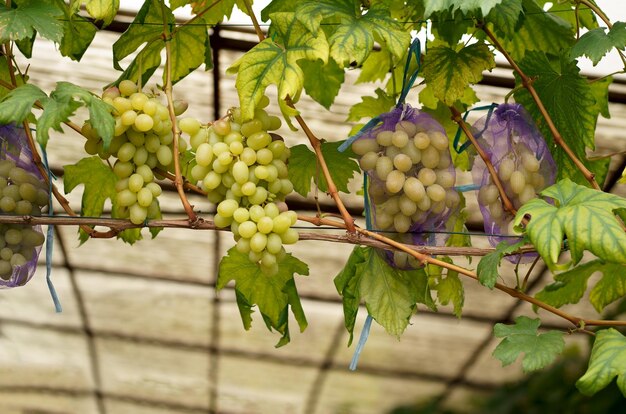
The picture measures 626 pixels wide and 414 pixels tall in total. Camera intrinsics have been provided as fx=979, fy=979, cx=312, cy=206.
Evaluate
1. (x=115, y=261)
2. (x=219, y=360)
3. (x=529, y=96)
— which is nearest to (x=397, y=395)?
(x=219, y=360)

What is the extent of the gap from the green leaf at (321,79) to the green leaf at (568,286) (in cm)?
55

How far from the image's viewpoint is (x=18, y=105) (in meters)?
1.33

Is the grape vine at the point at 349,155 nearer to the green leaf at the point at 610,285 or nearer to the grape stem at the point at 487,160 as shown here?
the grape stem at the point at 487,160

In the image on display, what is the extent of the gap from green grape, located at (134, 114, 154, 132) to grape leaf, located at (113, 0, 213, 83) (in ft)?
0.31

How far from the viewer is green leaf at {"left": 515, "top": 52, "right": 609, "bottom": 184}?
159 centimetres

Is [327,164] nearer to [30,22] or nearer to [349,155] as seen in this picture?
[349,155]

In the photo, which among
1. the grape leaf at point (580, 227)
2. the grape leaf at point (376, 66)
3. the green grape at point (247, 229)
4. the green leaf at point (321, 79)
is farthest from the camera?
the grape leaf at point (376, 66)

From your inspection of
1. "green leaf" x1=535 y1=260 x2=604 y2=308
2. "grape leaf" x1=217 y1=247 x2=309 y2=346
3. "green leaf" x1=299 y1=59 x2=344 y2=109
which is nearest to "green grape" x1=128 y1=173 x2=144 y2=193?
"grape leaf" x1=217 y1=247 x2=309 y2=346

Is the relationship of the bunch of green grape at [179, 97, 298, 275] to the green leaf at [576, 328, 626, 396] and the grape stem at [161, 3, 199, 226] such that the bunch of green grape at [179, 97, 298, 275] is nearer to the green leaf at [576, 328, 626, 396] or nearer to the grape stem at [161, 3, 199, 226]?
the grape stem at [161, 3, 199, 226]

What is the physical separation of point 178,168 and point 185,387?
2.99m

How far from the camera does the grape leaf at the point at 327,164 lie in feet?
5.43

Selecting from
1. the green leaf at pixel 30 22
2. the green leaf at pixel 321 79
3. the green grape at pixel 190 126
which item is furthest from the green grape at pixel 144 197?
the green leaf at pixel 321 79

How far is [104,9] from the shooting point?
1390 mm

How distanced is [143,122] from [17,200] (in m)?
0.27
